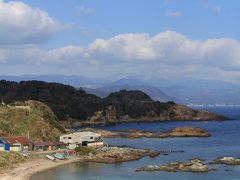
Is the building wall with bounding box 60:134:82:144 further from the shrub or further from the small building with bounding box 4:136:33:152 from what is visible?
the small building with bounding box 4:136:33:152

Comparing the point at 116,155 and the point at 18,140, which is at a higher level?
the point at 18,140

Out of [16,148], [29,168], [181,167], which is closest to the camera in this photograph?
[29,168]

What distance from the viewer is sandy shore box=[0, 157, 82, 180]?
75.8 meters

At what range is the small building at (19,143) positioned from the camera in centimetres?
10200

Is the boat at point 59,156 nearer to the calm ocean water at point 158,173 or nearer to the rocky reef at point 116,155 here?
the rocky reef at point 116,155

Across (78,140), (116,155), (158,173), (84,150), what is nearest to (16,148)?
(84,150)

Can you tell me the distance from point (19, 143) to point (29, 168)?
19.9 metres

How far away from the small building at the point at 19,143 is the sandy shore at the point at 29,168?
10087 millimetres

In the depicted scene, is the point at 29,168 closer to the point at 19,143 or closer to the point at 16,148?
the point at 16,148

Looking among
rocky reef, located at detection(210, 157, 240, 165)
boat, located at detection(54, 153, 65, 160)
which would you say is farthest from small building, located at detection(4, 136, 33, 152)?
rocky reef, located at detection(210, 157, 240, 165)

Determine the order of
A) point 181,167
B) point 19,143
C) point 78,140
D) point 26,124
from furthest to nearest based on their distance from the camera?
1. point 26,124
2. point 78,140
3. point 19,143
4. point 181,167

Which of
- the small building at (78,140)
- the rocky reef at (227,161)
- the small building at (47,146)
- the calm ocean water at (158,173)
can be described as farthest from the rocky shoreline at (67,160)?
the rocky reef at (227,161)

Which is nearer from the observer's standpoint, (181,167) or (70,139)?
(181,167)

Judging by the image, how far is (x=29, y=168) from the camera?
84.2m
